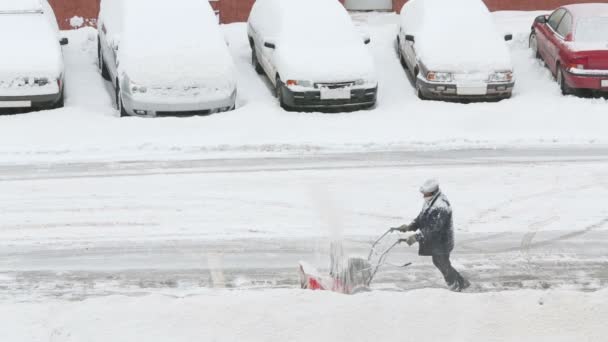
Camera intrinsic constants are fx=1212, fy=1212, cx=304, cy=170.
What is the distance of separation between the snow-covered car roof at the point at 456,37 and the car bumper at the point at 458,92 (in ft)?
0.87

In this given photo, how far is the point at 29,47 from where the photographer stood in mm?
17625

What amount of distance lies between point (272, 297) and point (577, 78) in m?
9.91

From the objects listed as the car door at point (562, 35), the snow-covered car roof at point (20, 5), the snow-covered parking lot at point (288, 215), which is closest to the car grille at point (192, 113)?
the snow-covered parking lot at point (288, 215)

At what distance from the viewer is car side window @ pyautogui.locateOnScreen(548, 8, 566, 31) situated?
19703mm

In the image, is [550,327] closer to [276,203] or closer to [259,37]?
[276,203]

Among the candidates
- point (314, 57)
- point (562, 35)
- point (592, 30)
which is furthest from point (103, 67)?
point (592, 30)

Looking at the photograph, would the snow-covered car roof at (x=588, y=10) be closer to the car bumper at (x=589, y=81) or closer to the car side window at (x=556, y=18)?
the car side window at (x=556, y=18)

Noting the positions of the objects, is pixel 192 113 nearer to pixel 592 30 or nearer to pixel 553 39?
pixel 553 39

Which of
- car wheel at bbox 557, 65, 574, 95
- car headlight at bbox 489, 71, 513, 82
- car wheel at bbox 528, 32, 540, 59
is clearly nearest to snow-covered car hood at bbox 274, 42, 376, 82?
car headlight at bbox 489, 71, 513, 82

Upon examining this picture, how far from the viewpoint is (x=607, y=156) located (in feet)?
51.7

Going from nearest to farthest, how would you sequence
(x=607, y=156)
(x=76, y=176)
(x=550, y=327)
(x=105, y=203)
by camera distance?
(x=550, y=327)
(x=105, y=203)
(x=76, y=176)
(x=607, y=156)

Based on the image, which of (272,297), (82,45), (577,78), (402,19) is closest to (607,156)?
(577,78)

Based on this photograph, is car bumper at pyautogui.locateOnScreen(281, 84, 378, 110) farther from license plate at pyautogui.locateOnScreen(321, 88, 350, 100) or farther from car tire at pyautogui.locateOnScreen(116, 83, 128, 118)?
car tire at pyautogui.locateOnScreen(116, 83, 128, 118)

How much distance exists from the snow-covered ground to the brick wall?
11.3 ft
